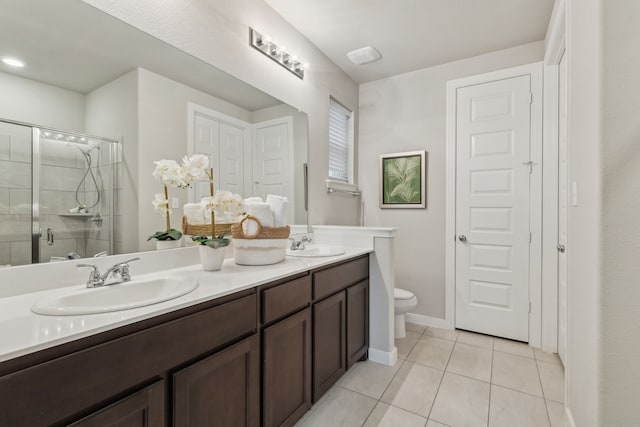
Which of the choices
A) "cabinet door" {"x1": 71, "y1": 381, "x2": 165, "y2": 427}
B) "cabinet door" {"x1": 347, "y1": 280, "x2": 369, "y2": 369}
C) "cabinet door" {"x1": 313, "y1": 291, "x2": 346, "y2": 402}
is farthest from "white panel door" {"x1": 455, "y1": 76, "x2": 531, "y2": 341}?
"cabinet door" {"x1": 71, "y1": 381, "x2": 165, "y2": 427}

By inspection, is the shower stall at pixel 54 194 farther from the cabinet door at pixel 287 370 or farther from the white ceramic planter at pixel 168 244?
the cabinet door at pixel 287 370

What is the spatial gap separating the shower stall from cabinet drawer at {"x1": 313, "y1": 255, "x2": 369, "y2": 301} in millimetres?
1000

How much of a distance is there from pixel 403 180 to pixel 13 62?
283 cm

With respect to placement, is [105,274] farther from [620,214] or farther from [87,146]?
[620,214]

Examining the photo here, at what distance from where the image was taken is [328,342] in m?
1.78

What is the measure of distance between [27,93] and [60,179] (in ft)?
1.03

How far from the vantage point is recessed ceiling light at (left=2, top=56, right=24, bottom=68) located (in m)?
1.03

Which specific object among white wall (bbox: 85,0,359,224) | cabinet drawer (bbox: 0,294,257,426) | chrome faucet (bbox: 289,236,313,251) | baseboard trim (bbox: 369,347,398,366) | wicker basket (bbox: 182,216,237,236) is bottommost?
baseboard trim (bbox: 369,347,398,366)

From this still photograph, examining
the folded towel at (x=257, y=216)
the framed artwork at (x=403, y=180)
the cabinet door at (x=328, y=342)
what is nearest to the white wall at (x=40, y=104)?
the folded towel at (x=257, y=216)

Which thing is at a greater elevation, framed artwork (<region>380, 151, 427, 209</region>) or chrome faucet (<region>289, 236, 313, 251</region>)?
framed artwork (<region>380, 151, 427, 209</region>)

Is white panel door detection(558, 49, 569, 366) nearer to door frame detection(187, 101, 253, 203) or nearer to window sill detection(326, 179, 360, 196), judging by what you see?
window sill detection(326, 179, 360, 196)

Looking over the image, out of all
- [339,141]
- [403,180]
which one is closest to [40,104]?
[339,141]

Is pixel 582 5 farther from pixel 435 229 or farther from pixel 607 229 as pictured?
pixel 435 229

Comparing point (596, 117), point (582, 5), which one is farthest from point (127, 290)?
point (582, 5)
